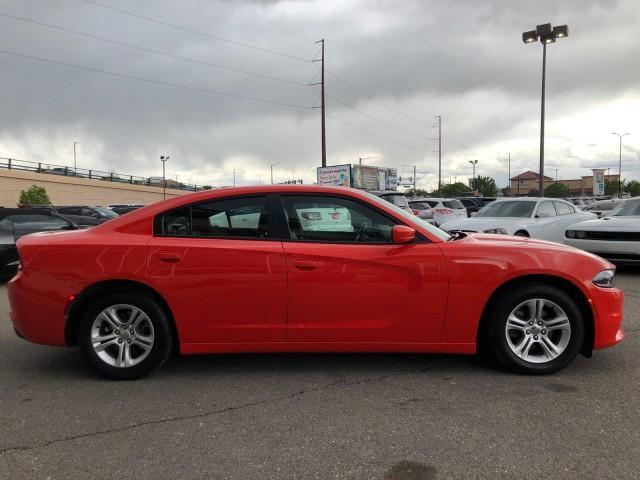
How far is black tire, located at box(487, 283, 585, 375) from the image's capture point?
12.8 ft

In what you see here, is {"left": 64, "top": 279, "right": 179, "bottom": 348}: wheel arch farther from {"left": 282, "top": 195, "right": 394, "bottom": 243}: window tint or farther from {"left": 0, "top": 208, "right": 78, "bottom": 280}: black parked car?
{"left": 0, "top": 208, "right": 78, "bottom": 280}: black parked car

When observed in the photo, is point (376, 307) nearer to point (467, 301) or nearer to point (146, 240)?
point (467, 301)

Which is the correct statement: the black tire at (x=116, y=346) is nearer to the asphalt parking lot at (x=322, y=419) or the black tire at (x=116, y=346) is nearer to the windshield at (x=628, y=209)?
the asphalt parking lot at (x=322, y=419)

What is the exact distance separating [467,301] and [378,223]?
901mm

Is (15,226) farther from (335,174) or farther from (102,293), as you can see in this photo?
(335,174)

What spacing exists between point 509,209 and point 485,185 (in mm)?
106341

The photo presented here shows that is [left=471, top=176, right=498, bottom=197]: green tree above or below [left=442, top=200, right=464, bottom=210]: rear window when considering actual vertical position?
above

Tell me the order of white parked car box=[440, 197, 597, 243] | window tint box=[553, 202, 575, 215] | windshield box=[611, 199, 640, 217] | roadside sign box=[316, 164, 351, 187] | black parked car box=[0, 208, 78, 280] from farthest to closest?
1. roadside sign box=[316, 164, 351, 187]
2. window tint box=[553, 202, 575, 215]
3. white parked car box=[440, 197, 597, 243]
4. windshield box=[611, 199, 640, 217]
5. black parked car box=[0, 208, 78, 280]

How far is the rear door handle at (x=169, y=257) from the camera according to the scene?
3.90m

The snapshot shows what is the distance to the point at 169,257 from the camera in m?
3.90

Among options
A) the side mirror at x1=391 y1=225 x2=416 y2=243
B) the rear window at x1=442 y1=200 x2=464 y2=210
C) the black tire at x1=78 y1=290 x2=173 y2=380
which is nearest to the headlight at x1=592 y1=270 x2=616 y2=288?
the side mirror at x1=391 y1=225 x2=416 y2=243

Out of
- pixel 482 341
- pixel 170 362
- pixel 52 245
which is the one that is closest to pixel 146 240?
pixel 52 245

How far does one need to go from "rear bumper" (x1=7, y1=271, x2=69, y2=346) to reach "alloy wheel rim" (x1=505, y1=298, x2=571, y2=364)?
345cm

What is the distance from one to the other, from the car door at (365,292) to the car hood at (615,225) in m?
6.32
